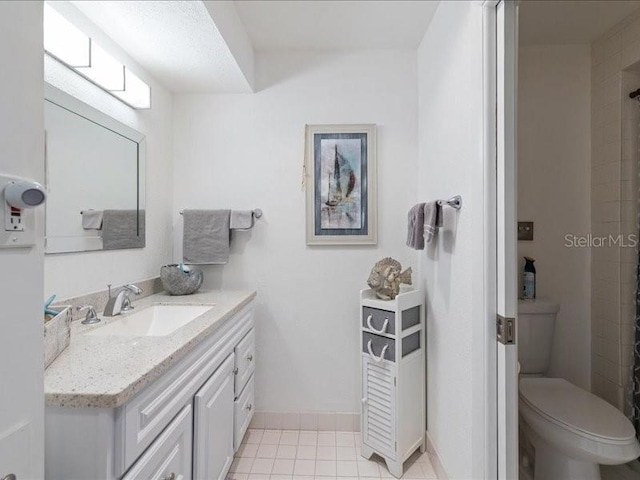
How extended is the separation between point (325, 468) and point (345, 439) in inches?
11.1

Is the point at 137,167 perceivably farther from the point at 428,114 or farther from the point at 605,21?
the point at 605,21

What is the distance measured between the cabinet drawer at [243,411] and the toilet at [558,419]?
4.30 feet

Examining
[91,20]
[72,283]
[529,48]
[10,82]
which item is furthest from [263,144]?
[10,82]

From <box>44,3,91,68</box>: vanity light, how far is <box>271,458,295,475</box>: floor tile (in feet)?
6.79

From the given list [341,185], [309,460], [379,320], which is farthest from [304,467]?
[341,185]

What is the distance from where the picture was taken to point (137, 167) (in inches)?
70.0

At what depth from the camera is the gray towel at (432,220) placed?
1508 millimetres

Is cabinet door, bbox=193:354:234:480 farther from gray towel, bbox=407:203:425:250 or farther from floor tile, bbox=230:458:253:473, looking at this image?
gray towel, bbox=407:203:425:250

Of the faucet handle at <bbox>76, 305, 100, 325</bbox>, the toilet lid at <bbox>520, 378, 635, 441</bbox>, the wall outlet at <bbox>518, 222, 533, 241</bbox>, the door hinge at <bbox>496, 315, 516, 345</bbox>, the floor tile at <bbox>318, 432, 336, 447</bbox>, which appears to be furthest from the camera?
the floor tile at <bbox>318, 432, 336, 447</bbox>

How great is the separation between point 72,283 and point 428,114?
6.29 feet

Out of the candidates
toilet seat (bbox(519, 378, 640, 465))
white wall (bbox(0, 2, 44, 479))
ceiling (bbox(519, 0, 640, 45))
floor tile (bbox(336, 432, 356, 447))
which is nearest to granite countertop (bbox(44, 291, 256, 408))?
white wall (bbox(0, 2, 44, 479))

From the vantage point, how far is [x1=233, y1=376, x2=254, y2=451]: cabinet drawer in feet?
5.24

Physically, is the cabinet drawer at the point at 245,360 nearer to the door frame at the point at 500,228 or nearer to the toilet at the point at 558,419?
the door frame at the point at 500,228

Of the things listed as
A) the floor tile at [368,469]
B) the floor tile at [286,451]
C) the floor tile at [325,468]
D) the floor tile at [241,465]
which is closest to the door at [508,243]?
the floor tile at [368,469]
